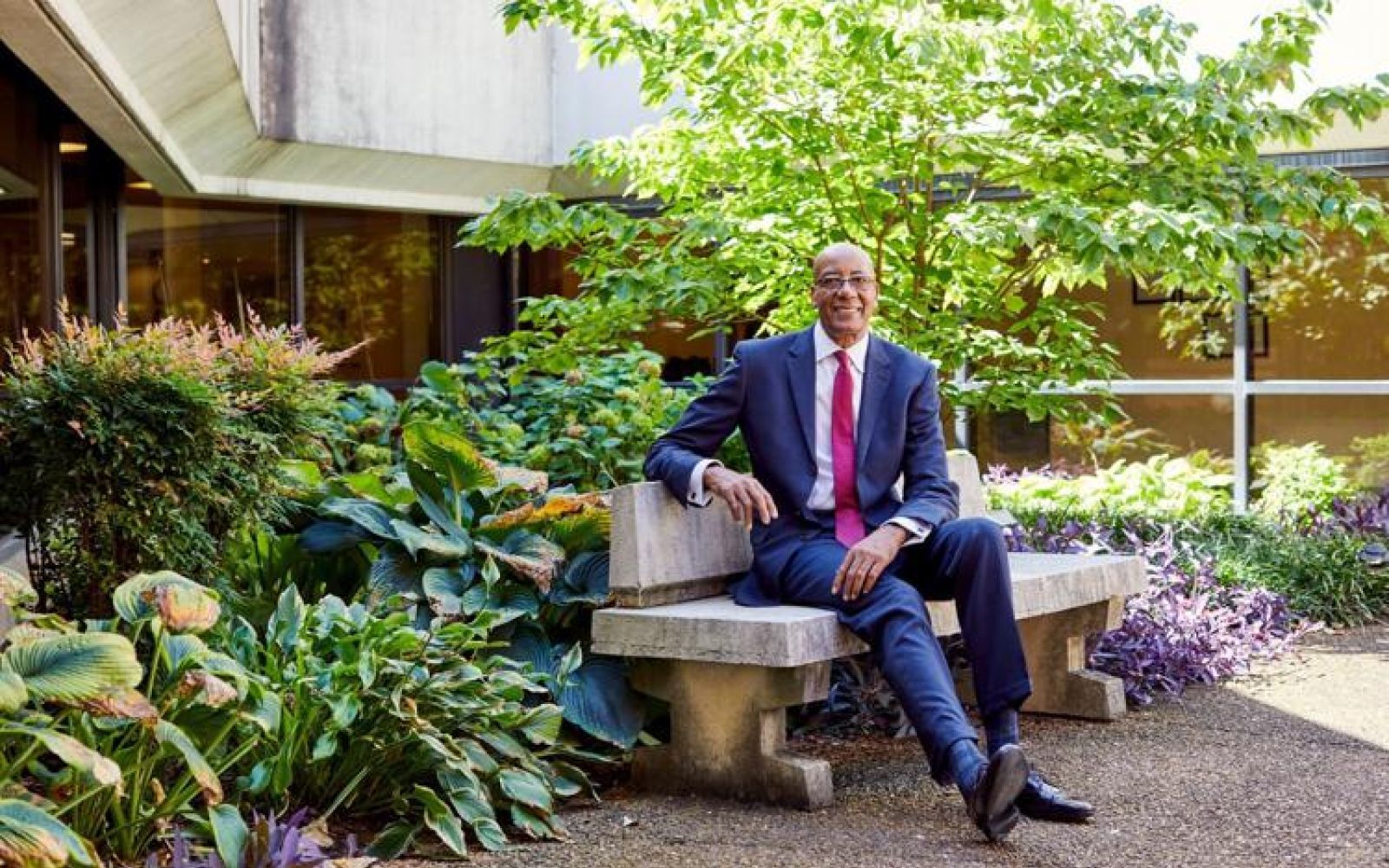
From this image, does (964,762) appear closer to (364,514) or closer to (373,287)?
(364,514)

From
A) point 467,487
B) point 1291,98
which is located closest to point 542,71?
point 1291,98

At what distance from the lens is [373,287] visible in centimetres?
1302

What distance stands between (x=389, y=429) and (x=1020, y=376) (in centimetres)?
294

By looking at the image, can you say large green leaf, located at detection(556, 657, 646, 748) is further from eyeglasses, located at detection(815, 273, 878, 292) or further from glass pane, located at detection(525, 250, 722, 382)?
glass pane, located at detection(525, 250, 722, 382)

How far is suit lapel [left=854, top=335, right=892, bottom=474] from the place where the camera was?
5.26 metres

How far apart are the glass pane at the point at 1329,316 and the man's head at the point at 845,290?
7548mm

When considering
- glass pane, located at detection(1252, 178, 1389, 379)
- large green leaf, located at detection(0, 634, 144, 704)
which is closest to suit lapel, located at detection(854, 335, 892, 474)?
large green leaf, located at detection(0, 634, 144, 704)

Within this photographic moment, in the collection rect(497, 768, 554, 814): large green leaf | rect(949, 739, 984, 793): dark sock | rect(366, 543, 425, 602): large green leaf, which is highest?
rect(366, 543, 425, 602): large green leaf

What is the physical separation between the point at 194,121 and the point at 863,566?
6045mm

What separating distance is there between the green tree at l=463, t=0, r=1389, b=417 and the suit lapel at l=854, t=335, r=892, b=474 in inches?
73.2

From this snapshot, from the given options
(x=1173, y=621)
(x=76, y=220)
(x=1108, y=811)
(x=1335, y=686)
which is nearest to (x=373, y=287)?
(x=76, y=220)

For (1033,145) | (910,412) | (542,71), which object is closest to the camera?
(910,412)

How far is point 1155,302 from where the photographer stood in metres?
12.5

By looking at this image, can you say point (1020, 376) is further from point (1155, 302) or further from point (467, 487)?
point (1155, 302)
